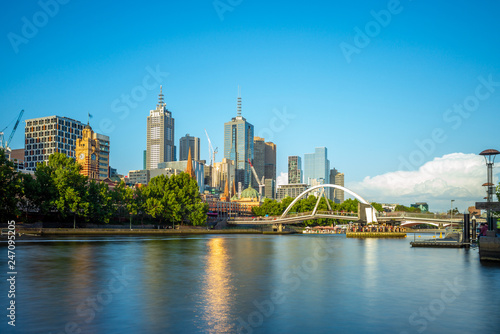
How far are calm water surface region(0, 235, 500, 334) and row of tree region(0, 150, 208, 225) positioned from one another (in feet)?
115

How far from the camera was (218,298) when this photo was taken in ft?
71.2

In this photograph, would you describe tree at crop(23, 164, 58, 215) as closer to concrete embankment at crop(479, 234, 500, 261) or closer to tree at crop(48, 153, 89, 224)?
tree at crop(48, 153, 89, 224)

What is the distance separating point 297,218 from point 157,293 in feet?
339

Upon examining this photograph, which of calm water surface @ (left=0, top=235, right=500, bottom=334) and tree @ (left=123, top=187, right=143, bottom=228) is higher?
tree @ (left=123, top=187, right=143, bottom=228)

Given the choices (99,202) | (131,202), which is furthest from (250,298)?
(131,202)

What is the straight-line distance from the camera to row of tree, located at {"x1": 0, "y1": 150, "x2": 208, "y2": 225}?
68.5 m

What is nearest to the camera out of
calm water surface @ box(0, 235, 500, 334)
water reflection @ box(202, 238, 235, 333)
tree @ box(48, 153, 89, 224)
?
water reflection @ box(202, 238, 235, 333)

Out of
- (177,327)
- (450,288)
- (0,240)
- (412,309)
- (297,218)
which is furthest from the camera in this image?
(297,218)

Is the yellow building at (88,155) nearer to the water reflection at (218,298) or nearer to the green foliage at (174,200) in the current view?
the green foliage at (174,200)

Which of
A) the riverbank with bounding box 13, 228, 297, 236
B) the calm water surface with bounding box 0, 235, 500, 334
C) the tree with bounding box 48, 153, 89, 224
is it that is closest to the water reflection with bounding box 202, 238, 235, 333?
the calm water surface with bounding box 0, 235, 500, 334

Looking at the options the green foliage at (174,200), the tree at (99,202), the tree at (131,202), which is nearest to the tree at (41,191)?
the tree at (99,202)

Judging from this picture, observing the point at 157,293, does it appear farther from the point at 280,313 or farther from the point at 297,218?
the point at 297,218

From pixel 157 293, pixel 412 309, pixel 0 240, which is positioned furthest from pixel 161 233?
pixel 412 309

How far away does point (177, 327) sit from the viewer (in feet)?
53.6
